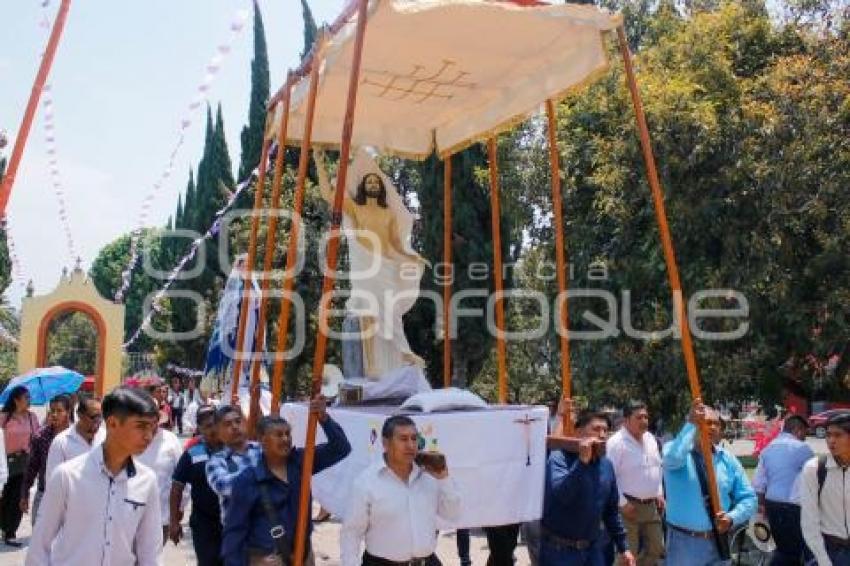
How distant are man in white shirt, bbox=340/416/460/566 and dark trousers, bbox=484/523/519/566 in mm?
2042

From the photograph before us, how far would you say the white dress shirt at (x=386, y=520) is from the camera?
4.16m

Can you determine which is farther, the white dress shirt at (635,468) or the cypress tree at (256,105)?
the cypress tree at (256,105)

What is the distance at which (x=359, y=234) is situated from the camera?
757cm

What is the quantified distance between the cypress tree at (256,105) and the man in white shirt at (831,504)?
26.9 m

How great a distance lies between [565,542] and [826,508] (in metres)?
1.51

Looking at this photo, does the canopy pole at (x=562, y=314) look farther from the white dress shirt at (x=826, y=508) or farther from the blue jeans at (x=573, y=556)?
the white dress shirt at (x=826, y=508)

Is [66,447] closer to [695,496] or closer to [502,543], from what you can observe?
[502,543]

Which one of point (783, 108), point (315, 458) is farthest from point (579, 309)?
point (315, 458)

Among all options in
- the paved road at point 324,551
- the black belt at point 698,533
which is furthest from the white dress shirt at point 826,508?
the paved road at point 324,551

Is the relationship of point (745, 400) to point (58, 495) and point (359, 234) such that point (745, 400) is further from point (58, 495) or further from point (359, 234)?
point (58, 495)

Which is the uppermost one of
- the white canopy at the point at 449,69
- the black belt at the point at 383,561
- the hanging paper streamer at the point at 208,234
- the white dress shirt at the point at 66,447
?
the hanging paper streamer at the point at 208,234

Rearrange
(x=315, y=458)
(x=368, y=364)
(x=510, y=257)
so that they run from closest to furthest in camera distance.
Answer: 1. (x=315, y=458)
2. (x=368, y=364)
3. (x=510, y=257)

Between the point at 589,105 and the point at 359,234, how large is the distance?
7.39 meters

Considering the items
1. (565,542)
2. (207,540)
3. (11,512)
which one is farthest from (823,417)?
(11,512)
